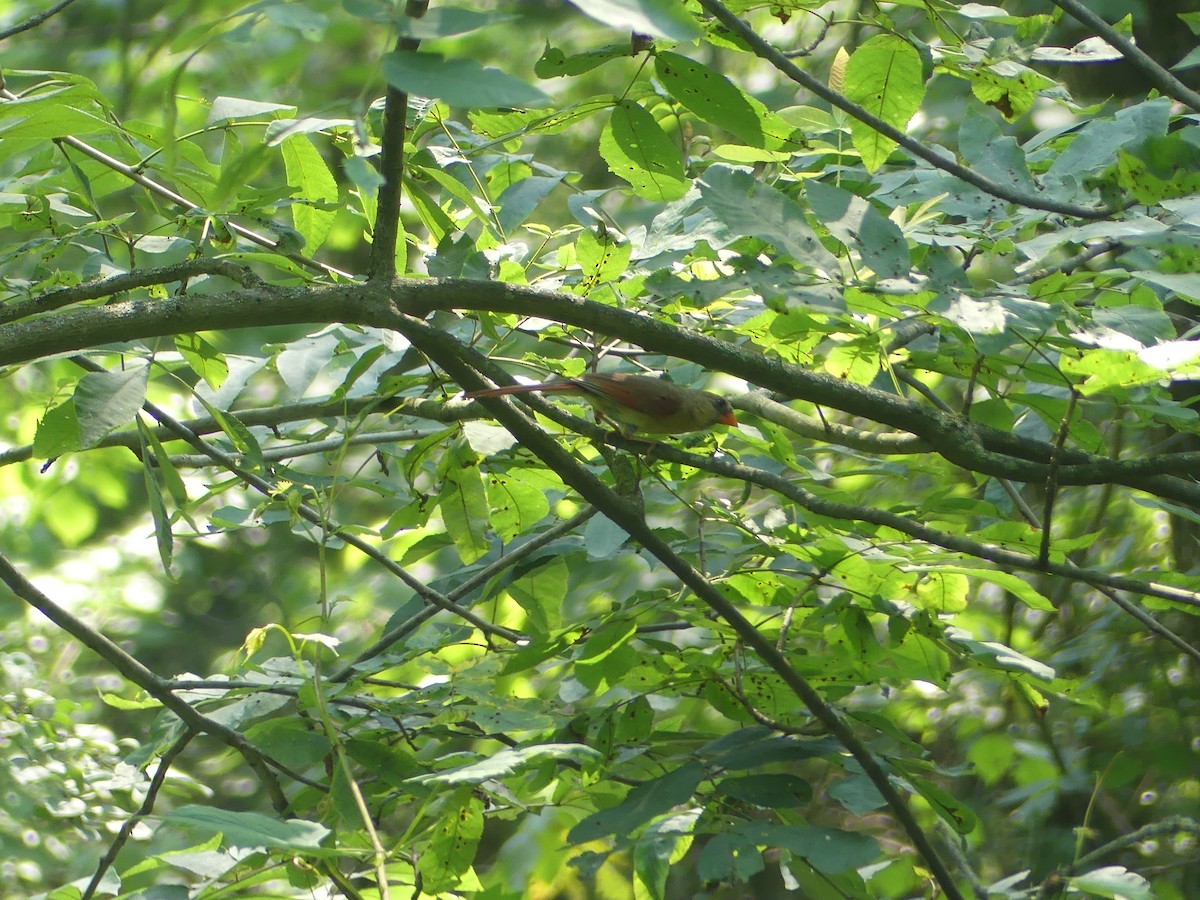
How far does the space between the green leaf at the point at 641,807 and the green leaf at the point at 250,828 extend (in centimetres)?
68

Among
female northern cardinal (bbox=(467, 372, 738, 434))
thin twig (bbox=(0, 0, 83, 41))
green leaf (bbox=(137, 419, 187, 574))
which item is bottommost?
female northern cardinal (bbox=(467, 372, 738, 434))

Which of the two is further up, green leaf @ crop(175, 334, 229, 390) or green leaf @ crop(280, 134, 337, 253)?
A: green leaf @ crop(280, 134, 337, 253)

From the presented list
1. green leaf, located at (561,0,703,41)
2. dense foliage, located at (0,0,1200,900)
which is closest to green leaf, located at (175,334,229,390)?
dense foliage, located at (0,0,1200,900)

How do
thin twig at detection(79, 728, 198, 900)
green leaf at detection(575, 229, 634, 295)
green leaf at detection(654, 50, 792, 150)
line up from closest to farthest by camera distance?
green leaf at detection(654, 50, 792, 150), thin twig at detection(79, 728, 198, 900), green leaf at detection(575, 229, 634, 295)

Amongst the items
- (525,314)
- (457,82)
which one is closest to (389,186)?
(525,314)

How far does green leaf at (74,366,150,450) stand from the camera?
1.81 m

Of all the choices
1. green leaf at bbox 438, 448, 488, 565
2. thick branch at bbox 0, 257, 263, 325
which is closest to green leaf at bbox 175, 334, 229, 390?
thick branch at bbox 0, 257, 263, 325

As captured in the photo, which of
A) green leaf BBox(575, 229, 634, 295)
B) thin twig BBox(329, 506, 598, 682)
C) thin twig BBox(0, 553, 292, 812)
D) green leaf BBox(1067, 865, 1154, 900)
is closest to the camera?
green leaf BBox(1067, 865, 1154, 900)

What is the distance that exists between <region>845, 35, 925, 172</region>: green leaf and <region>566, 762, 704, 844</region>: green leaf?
1189 mm

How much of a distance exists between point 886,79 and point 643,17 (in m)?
1.27

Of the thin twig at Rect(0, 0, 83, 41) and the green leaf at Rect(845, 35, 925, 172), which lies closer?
the green leaf at Rect(845, 35, 925, 172)

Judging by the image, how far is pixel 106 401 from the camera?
6.12 feet

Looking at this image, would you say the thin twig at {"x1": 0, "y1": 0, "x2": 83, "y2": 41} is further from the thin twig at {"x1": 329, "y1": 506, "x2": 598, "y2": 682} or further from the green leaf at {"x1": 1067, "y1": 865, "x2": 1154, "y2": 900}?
the green leaf at {"x1": 1067, "y1": 865, "x2": 1154, "y2": 900}

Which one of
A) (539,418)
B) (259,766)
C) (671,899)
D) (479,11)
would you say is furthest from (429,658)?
(671,899)
